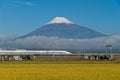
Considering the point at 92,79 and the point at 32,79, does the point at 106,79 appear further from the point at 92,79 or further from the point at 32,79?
the point at 32,79

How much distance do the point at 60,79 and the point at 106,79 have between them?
11.2 feet

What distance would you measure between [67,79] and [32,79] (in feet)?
8.54

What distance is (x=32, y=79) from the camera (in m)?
29.6

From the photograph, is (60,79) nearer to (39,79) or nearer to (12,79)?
(39,79)

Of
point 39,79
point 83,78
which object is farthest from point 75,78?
point 39,79

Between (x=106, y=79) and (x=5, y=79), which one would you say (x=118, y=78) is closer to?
(x=106, y=79)

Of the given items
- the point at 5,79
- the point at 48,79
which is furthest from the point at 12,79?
the point at 48,79

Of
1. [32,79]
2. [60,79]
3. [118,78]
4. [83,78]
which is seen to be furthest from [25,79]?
[118,78]

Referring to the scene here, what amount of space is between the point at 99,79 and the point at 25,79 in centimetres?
546

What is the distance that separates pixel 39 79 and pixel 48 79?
67 cm

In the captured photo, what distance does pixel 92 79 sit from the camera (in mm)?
29547

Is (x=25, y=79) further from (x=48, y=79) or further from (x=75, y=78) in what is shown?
A: (x=75, y=78)

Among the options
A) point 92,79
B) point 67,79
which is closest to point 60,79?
point 67,79

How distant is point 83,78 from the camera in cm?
3077
